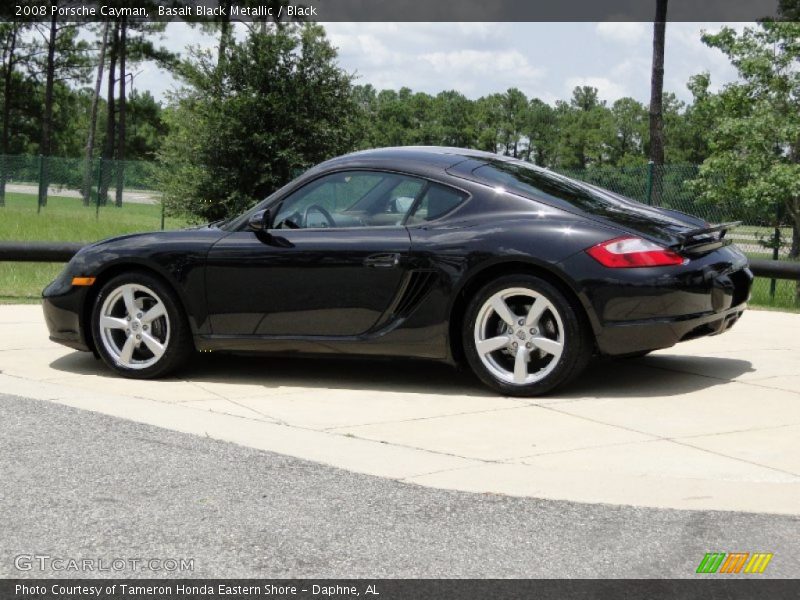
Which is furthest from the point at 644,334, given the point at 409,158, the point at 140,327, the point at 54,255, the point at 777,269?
the point at 54,255

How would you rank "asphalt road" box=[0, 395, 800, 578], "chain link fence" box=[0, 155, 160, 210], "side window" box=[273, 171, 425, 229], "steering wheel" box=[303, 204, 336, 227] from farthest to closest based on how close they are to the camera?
"chain link fence" box=[0, 155, 160, 210] → "steering wheel" box=[303, 204, 336, 227] → "side window" box=[273, 171, 425, 229] → "asphalt road" box=[0, 395, 800, 578]

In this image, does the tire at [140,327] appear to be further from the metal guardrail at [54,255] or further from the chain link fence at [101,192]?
the chain link fence at [101,192]

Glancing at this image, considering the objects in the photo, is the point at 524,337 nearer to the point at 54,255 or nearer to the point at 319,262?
the point at 319,262

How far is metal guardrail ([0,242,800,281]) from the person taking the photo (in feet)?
37.7

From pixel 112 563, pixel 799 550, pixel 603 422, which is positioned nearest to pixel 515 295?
pixel 603 422

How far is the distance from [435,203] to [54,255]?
6.05 meters

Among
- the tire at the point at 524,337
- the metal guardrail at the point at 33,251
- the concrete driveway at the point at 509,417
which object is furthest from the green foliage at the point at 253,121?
the tire at the point at 524,337

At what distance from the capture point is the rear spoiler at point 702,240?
6.35m

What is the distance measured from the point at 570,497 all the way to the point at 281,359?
389cm

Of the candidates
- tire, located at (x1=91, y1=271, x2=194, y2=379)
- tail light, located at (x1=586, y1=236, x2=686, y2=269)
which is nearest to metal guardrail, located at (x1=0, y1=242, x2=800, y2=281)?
tire, located at (x1=91, y1=271, x2=194, y2=379)

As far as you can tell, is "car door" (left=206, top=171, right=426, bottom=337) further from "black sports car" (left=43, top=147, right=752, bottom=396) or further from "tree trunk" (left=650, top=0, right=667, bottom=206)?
"tree trunk" (left=650, top=0, right=667, bottom=206)

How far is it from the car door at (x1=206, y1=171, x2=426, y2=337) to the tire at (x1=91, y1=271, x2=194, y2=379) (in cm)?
28

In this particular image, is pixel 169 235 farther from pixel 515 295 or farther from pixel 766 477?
pixel 766 477

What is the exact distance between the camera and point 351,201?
698cm
